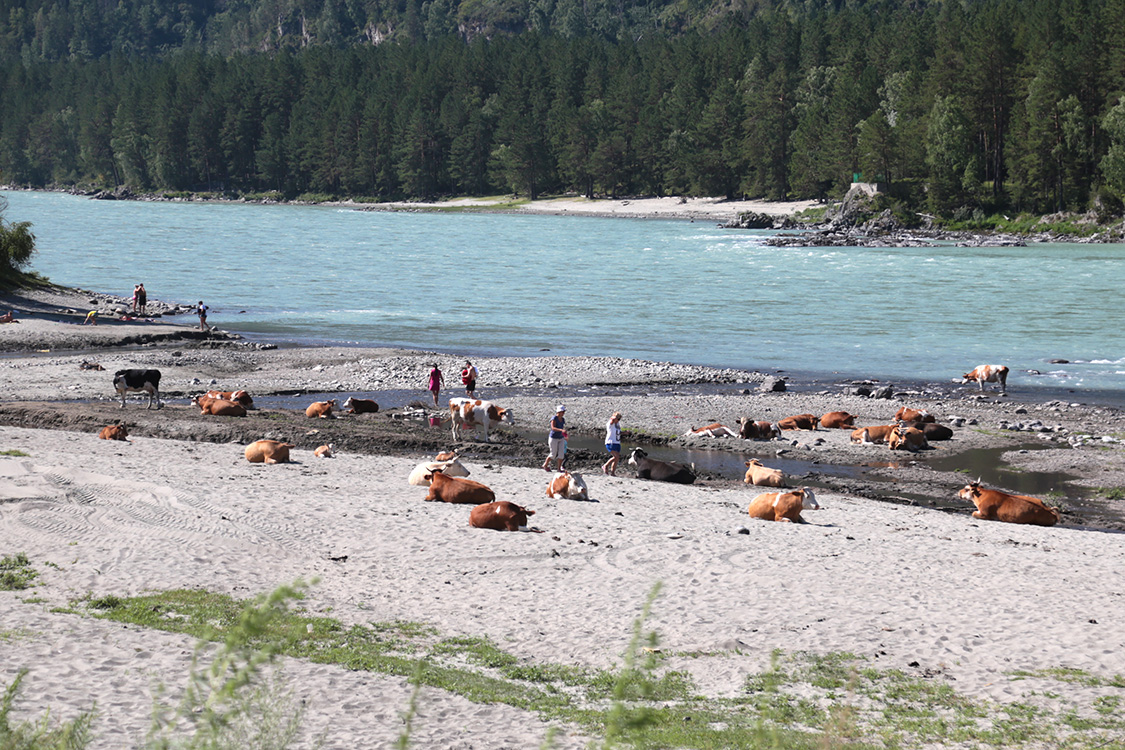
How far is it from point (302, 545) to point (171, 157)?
18660cm

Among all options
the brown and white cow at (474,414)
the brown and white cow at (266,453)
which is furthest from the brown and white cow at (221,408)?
the brown and white cow at (266,453)

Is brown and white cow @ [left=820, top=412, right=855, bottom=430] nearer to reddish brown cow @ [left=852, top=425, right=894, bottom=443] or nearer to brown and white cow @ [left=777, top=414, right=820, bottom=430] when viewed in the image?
brown and white cow @ [left=777, top=414, right=820, bottom=430]

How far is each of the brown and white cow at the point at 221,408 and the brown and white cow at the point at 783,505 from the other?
13.3 meters

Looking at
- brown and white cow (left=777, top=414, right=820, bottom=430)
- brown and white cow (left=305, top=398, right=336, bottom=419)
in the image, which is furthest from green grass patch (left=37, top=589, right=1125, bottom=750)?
brown and white cow (left=777, top=414, right=820, bottom=430)

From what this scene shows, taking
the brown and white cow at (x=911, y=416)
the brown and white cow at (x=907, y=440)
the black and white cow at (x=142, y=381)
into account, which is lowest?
the brown and white cow at (x=907, y=440)

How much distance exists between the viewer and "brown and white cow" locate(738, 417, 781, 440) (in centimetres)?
2444

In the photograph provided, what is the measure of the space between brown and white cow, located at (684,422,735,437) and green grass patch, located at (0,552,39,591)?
15294mm

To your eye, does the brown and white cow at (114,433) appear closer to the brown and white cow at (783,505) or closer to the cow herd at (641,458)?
the cow herd at (641,458)

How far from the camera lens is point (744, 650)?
34.9 ft

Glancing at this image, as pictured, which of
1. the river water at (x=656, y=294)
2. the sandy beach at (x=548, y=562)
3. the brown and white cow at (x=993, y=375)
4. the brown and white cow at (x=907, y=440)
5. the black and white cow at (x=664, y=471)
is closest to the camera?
the sandy beach at (x=548, y=562)

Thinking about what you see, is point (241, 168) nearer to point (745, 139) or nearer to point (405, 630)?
point (745, 139)

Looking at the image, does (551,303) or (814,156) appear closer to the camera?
(551,303)

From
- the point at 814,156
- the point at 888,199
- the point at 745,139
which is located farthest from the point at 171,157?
the point at 888,199

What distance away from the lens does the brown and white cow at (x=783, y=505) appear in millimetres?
16781
